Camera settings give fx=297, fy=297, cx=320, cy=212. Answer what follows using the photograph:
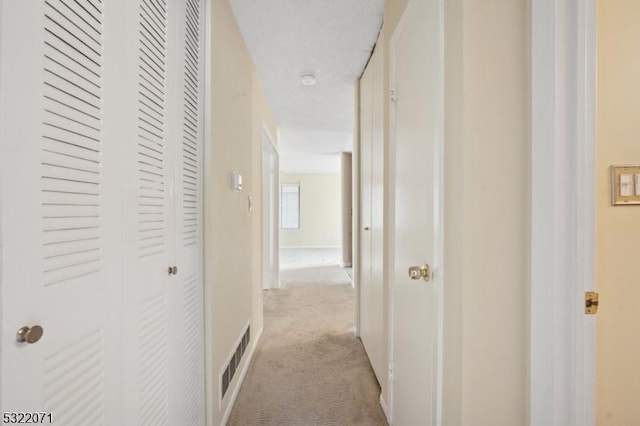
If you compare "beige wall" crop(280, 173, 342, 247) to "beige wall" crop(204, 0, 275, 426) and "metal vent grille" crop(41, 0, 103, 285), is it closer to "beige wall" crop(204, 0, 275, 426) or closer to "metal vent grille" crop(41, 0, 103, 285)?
"beige wall" crop(204, 0, 275, 426)

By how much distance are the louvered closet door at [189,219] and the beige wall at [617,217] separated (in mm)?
1470

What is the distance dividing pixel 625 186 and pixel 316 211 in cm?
864

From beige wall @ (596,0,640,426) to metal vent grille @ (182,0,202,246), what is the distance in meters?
1.49

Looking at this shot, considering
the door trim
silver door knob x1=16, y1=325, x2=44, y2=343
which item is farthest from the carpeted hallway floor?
silver door knob x1=16, y1=325, x2=44, y2=343

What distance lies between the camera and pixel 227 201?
5.75 feet

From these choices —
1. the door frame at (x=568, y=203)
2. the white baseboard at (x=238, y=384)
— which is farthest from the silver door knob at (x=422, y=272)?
the white baseboard at (x=238, y=384)

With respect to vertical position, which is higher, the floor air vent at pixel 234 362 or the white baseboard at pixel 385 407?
the floor air vent at pixel 234 362

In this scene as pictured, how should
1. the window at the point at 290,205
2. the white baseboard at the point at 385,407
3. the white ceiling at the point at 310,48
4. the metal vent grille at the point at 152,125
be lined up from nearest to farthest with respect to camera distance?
the metal vent grille at the point at 152,125, the white baseboard at the point at 385,407, the white ceiling at the point at 310,48, the window at the point at 290,205

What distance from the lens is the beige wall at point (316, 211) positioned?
370 inches

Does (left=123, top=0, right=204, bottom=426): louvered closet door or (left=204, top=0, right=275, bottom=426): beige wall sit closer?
(left=123, top=0, right=204, bottom=426): louvered closet door

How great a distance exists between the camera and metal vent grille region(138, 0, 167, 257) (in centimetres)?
92

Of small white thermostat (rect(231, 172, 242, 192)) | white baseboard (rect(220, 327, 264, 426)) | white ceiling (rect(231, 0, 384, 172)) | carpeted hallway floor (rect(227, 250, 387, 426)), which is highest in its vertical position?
white ceiling (rect(231, 0, 384, 172))

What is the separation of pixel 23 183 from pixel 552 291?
1.25 m

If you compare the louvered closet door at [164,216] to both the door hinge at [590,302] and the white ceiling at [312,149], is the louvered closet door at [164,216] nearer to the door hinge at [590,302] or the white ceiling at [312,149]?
the door hinge at [590,302]
